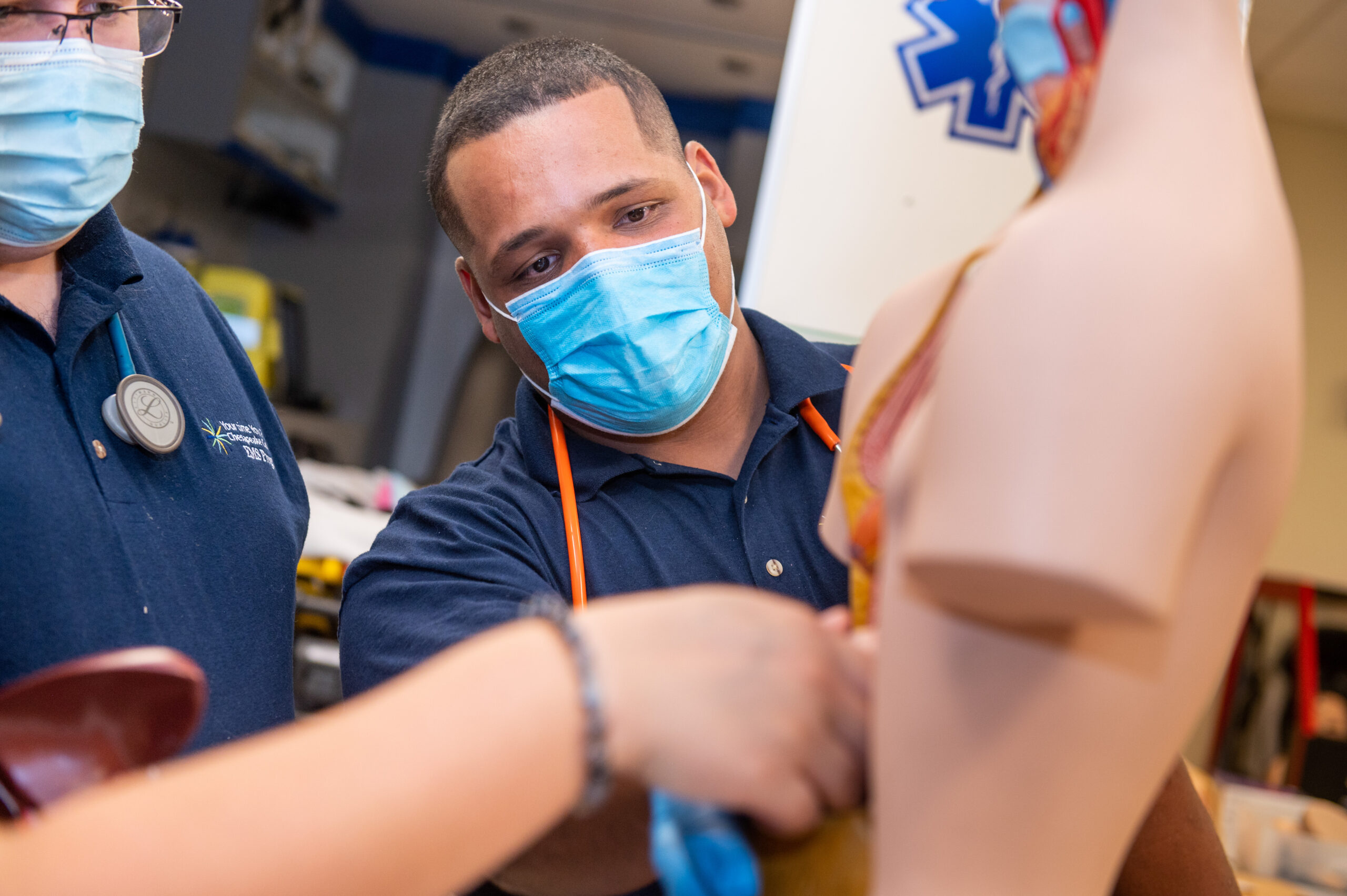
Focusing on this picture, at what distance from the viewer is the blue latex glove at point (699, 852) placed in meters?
0.51

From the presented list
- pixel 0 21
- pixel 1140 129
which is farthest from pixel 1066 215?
pixel 0 21

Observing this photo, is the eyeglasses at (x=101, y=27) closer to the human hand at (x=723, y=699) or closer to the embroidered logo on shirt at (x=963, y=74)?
the human hand at (x=723, y=699)

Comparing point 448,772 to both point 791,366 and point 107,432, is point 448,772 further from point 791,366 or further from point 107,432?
point 791,366

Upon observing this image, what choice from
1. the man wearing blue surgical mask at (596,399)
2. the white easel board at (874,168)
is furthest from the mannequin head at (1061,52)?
the white easel board at (874,168)

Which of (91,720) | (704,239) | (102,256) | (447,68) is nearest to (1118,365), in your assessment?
(91,720)

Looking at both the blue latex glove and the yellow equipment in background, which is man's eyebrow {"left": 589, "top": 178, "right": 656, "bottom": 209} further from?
the yellow equipment in background

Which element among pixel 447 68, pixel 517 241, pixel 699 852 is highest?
pixel 447 68

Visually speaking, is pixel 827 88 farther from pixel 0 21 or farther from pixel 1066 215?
pixel 1066 215

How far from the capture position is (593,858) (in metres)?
0.87

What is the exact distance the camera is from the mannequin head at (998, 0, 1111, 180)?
535mm

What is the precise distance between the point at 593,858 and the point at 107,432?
67cm

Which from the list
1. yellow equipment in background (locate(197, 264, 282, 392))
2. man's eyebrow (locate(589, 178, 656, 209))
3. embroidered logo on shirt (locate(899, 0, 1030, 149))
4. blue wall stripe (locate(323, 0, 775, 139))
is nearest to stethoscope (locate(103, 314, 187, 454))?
man's eyebrow (locate(589, 178, 656, 209))

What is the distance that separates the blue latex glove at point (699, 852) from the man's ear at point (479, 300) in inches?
36.7

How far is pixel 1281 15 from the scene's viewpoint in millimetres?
3834
